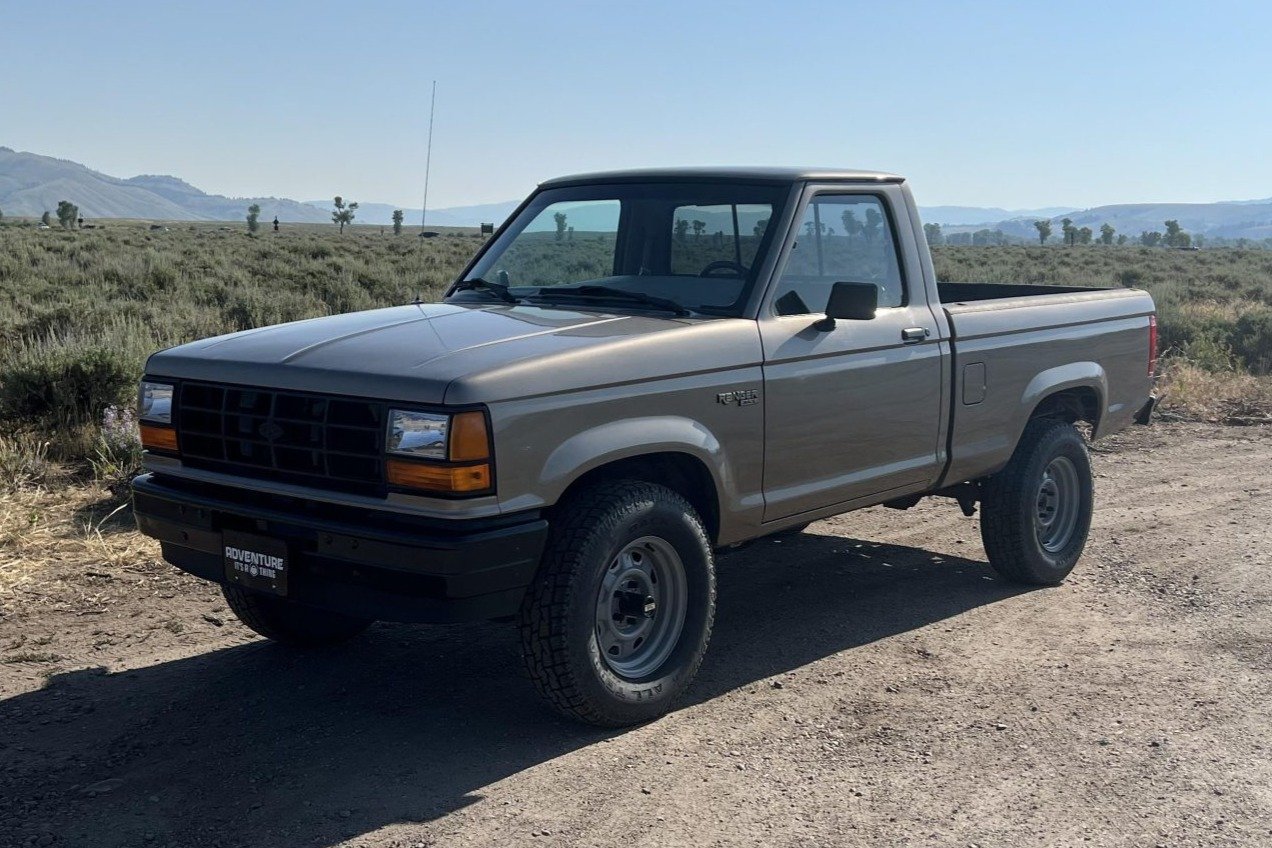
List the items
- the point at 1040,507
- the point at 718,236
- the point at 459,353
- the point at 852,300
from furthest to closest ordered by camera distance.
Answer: the point at 1040,507 → the point at 718,236 → the point at 852,300 → the point at 459,353

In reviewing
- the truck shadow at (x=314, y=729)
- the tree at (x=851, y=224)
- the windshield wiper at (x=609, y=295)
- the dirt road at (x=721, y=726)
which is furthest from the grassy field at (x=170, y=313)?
the tree at (x=851, y=224)

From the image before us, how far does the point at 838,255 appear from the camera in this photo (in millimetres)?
5605

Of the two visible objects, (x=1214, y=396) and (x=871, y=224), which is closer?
(x=871, y=224)

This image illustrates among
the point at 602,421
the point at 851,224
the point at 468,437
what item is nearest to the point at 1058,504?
the point at 851,224

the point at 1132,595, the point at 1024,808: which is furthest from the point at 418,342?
the point at 1132,595

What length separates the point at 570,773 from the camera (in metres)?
4.19

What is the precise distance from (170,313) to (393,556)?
40.3ft

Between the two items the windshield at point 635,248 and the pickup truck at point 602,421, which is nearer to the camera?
the pickup truck at point 602,421

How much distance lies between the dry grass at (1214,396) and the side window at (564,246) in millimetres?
8549

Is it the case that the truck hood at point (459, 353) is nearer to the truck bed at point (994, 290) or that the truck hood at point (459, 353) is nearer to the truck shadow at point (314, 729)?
the truck shadow at point (314, 729)

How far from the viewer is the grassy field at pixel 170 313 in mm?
8797

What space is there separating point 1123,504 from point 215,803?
6.50 meters

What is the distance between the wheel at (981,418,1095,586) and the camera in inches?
254

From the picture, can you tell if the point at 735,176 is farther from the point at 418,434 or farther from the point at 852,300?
the point at 418,434
